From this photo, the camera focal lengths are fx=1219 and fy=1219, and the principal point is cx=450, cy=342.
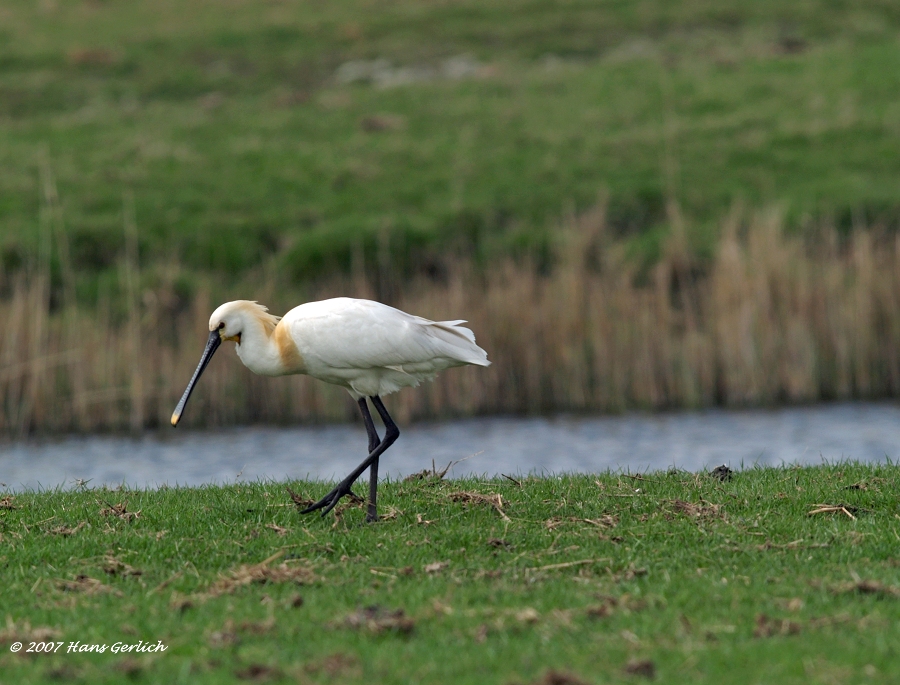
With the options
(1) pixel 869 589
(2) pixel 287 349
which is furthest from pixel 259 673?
(2) pixel 287 349

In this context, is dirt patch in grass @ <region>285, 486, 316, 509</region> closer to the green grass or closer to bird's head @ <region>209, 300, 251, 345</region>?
the green grass

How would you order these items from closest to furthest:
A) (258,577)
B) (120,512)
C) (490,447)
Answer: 1. (258,577)
2. (120,512)
3. (490,447)

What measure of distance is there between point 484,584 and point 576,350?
12209mm

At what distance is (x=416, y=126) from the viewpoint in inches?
1302

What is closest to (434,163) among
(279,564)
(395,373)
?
(395,373)

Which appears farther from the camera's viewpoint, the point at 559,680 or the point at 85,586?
the point at 85,586

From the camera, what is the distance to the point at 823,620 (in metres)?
5.36

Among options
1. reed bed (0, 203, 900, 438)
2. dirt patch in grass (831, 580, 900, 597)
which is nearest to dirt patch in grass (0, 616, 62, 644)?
dirt patch in grass (831, 580, 900, 597)

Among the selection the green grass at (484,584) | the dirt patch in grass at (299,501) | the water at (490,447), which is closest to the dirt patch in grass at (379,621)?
the green grass at (484,584)

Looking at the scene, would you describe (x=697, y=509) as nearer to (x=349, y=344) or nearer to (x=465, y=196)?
(x=349, y=344)

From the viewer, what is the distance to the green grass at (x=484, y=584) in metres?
4.96

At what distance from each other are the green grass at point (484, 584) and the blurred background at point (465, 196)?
941cm

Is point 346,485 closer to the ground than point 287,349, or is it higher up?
closer to the ground

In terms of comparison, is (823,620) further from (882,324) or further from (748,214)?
(748,214)
